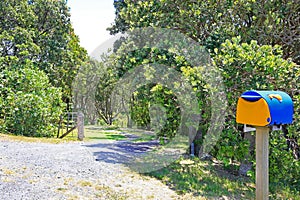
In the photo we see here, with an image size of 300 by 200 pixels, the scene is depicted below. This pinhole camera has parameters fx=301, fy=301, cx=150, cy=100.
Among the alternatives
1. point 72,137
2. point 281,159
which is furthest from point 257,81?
point 72,137

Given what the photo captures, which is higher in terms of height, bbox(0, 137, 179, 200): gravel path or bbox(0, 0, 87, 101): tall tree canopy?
bbox(0, 0, 87, 101): tall tree canopy

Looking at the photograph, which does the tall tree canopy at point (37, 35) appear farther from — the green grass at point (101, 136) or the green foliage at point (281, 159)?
the green foliage at point (281, 159)

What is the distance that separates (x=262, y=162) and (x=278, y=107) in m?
0.54

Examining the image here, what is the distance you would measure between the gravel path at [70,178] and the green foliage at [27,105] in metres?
3.24

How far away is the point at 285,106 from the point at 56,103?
924cm

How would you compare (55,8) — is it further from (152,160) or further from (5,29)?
(152,160)

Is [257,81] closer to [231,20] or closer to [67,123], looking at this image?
[231,20]

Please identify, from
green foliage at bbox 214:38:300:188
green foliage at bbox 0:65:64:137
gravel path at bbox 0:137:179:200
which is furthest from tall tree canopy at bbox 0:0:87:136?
green foliage at bbox 214:38:300:188

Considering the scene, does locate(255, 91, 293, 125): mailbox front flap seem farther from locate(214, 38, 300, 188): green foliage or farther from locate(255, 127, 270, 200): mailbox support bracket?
locate(214, 38, 300, 188): green foliage

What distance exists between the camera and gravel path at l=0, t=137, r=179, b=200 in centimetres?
392

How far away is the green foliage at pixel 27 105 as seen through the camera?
934 cm

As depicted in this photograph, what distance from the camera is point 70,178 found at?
448 cm

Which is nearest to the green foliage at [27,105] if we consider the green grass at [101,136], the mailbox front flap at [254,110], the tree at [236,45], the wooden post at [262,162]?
the green grass at [101,136]

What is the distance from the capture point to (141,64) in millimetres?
6406
